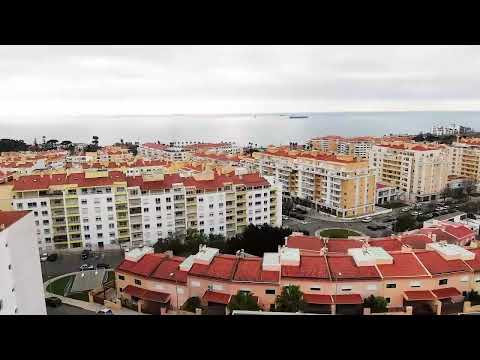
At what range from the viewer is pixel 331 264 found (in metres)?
5.04

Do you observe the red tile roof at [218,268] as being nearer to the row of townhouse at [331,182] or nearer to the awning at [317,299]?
the awning at [317,299]

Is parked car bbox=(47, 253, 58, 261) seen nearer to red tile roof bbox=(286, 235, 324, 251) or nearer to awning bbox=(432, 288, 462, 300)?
red tile roof bbox=(286, 235, 324, 251)

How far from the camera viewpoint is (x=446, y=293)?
4828mm

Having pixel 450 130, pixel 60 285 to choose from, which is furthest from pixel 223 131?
pixel 60 285

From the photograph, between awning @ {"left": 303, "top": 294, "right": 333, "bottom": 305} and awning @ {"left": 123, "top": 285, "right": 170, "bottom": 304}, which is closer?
awning @ {"left": 303, "top": 294, "right": 333, "bottom": 305}

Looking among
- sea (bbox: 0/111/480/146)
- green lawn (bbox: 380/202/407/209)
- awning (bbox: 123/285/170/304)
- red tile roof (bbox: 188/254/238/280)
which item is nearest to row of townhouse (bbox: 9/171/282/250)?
awning (bbox: 123/285/170/304)

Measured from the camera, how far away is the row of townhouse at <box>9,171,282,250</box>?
26.5 ft

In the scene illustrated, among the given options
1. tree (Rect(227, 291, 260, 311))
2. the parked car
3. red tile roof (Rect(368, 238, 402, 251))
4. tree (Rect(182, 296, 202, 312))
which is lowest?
the parked car

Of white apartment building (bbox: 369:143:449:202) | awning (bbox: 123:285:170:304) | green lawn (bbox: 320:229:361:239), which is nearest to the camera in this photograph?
awning (bbox: 123:285:170:304)

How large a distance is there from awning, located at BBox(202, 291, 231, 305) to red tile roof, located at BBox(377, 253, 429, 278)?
185 cm

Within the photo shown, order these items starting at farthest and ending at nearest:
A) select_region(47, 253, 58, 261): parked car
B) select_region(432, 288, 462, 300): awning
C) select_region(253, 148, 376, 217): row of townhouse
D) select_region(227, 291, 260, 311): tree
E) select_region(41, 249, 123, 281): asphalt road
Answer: select_region(253, 148, 376, 217): row of townhouse < select_region(47, 253, 58, 261): parked car < select_region(41, 249, 123, 281): asphalt road < select_region(432, 288, 462, 300): awning < select_region(227, 291, 260, 311): tree

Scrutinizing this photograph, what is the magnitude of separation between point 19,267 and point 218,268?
9.19 ft

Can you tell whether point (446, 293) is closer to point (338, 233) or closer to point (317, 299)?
point (317, 299)
